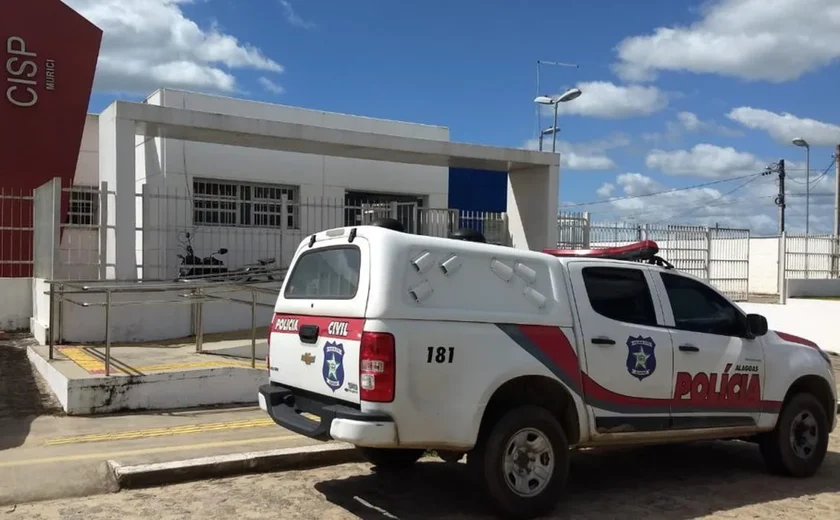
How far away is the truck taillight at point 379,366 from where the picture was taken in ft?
14.7

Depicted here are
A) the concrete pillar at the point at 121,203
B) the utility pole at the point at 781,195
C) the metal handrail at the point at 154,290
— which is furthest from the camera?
the utility pole at the point at 781,195

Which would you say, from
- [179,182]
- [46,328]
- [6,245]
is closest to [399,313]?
[46,328]

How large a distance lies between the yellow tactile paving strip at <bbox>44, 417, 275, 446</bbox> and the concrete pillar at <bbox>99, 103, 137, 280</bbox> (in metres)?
4.19

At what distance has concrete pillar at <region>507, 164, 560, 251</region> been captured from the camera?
619 inches

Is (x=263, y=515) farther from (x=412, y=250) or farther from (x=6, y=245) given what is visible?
(x=6, y=245)

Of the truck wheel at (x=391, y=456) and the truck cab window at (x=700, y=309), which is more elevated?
the truck cab window at (x=700, y=309)

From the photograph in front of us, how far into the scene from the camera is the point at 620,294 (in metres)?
5.84

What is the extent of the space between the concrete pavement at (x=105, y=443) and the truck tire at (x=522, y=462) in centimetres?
240

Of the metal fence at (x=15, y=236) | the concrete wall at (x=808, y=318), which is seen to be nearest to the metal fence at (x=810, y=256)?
the concrete wall at (x=808, y=318)

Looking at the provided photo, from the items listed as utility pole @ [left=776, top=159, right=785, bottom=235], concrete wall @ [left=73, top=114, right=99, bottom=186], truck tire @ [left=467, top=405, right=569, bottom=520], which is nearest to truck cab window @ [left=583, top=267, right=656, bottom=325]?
truck tire @ [left=467, top=405, right=569, bottom=520]

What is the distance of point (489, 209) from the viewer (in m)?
21.8

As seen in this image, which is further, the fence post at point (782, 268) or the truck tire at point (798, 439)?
the fence post at point (782, 268)

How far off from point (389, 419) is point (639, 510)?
2271mm

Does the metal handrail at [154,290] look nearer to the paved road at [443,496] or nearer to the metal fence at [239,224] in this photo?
the metal fence at [239,224]
